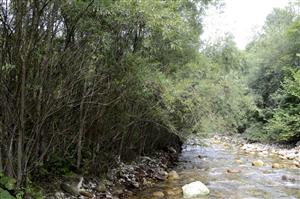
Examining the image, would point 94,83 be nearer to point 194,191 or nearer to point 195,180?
point 194,191

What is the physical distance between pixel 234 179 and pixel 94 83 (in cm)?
582

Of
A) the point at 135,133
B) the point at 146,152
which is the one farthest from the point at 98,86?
the point at 146,152

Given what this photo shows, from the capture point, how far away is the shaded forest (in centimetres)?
432

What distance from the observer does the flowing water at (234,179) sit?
812 cm

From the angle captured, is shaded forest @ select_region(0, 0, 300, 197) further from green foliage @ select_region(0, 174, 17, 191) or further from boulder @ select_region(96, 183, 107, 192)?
boulder @ select_region(96, 183, 107, 192)

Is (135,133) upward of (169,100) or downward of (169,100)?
downward

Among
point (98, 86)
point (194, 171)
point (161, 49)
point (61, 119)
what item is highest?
point (161, 49)

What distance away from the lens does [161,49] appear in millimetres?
7891

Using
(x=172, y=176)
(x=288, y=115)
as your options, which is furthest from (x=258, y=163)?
(x=288, y=115)

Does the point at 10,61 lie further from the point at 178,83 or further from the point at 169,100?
the point at 178,83

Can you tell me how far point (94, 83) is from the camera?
573 cm

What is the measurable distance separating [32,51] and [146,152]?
24.9 ft

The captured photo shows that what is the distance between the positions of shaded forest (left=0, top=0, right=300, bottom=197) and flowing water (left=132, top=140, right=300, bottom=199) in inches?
50.0

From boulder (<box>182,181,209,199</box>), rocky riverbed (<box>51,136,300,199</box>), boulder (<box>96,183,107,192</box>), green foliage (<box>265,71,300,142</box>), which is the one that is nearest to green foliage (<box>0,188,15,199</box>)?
rocky riverbed (<box>51,136,300,199</box>)
